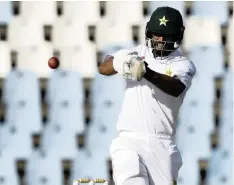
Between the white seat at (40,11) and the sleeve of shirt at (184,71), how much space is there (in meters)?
4.38

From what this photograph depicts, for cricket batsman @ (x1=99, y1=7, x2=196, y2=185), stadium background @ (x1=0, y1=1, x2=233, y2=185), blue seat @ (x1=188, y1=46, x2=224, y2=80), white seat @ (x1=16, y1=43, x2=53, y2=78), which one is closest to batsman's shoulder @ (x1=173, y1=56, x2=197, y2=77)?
cricket batsman @ (x1=99, y1=7, x2=196, y2=185)

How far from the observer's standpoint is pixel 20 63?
773 centimetres

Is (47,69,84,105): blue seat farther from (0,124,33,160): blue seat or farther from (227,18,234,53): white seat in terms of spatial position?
(227,18,234,53): white seat

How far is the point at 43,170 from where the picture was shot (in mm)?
7246

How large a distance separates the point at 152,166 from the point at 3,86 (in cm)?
420

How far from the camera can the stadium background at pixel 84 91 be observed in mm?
7285

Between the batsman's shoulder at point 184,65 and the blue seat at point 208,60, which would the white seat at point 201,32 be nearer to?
the blue seat at point 208,60

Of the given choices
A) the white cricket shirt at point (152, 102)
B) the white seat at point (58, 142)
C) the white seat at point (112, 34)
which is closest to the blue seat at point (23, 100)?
the white seat at point (58, 142)

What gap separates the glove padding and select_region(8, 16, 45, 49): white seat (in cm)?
437

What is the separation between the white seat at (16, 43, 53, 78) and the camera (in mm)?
7680

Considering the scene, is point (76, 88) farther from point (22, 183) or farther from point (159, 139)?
point (159, 139)

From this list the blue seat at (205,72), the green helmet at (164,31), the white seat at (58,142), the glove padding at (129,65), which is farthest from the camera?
the blue seat at (205,72)

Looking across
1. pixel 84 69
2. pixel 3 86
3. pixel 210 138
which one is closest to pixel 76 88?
pixel 84 69

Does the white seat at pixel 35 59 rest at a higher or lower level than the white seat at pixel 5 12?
lower
